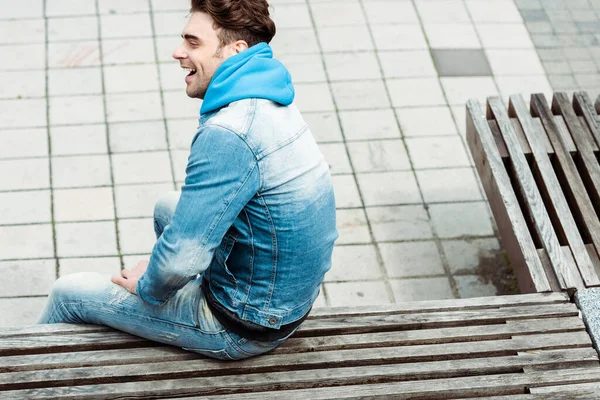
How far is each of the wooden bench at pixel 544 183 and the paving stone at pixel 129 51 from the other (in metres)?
2.43

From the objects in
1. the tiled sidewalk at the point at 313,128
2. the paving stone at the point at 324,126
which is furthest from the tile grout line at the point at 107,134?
the paving stone at the point at 324,126

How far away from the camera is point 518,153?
4430 millimetres

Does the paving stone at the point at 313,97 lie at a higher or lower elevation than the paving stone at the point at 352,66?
higher

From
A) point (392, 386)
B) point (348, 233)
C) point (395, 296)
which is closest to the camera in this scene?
point (392, 386)

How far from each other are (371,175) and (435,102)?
865 mm

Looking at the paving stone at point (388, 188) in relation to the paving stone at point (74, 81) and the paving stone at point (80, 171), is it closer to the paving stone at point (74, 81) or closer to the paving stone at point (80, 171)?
the paving stone at point (80, 171)

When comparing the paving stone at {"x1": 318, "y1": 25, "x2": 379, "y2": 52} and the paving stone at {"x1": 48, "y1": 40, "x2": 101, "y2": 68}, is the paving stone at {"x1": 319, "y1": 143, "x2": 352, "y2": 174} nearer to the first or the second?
the paving stone at {"x1": 318, "y1": 25, "x2": 379, "y2": 52}

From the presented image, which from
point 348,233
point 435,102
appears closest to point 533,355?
point 348,233

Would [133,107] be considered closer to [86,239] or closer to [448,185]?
[86,239]

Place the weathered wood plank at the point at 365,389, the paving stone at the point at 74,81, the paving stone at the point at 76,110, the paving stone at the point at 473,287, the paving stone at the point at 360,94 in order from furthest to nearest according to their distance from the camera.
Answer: the paving stone at the point at 360,94 → the paving stone at the point at 74,81 → the paving stone at the point at 76,110 → the paving stone at the point at 473,287 → the weathered wood plank at the point at 365,389

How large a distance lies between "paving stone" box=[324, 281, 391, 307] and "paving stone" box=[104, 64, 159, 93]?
1959 millimetres

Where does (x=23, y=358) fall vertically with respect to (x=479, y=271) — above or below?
above

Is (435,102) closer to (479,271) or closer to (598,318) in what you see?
(479,271)

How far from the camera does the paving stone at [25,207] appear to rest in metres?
5.05
